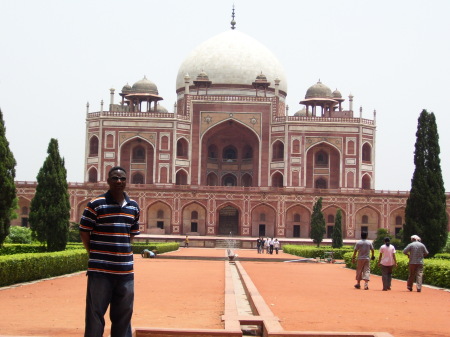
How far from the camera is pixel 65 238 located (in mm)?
16641

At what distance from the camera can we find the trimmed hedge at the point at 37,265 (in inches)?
421

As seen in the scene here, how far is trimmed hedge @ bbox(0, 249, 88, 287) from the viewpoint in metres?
10.7

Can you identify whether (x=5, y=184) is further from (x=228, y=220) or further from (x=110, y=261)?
(x=228, y=220)

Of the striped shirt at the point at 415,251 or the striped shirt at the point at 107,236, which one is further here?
the striped shirt at the point at 415,251

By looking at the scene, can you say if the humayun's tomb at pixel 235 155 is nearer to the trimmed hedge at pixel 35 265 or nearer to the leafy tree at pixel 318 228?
the leafy tree at pixel 318 228

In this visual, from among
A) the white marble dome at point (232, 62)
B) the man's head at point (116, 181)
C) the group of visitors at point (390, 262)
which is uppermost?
the white marble dome at point (232, 62)

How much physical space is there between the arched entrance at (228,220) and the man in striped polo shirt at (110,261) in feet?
122

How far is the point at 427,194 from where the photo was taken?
18.7 m

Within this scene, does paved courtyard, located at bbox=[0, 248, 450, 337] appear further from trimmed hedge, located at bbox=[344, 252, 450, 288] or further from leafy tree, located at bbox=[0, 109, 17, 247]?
leafy tree, located at bbox=[0, 109, 17, 247]

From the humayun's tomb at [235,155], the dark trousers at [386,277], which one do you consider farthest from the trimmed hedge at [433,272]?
the humayun's tomb at [235,155]

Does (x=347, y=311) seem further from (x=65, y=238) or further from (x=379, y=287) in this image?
(x=65, y=238)

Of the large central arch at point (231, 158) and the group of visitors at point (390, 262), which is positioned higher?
the large central arch at point (231, 158)

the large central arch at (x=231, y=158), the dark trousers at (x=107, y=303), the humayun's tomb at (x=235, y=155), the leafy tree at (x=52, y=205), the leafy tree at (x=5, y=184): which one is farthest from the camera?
the large central arch at (x=231, y=158)

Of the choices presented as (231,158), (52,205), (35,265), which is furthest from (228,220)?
(35,265)
